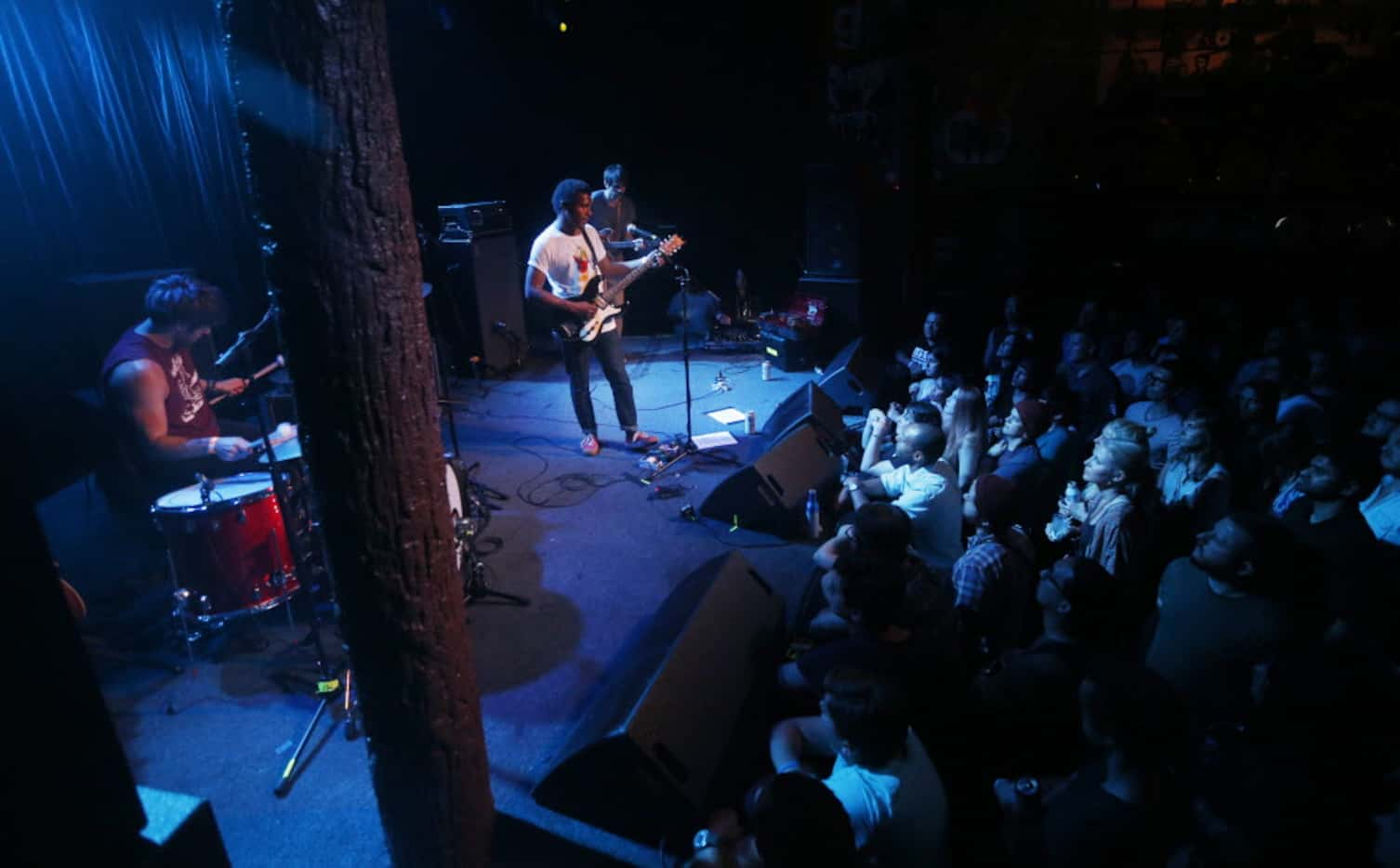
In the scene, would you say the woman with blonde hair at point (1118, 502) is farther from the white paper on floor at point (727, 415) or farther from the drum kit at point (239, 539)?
the white paper on floor at point (727, 415)

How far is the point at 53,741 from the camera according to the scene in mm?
678

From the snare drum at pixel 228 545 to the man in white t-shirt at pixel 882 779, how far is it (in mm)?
2760

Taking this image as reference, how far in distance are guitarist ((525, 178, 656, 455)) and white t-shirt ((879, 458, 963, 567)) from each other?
2.92 metres

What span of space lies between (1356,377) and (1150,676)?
4.16 m

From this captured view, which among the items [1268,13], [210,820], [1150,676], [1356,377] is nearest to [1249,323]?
[1356,377]

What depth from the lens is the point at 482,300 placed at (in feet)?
27.9

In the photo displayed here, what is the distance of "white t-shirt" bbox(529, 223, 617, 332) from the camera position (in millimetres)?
5652

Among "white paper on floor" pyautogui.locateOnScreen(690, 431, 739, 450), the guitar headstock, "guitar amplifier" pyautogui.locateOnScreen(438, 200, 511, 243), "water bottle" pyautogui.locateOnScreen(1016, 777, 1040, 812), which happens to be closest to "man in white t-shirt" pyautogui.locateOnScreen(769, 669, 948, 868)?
"water bottle" pyautogui.locateOnScreen(1016, 777, 1040, 812)

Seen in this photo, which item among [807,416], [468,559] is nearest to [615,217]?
[807,416]

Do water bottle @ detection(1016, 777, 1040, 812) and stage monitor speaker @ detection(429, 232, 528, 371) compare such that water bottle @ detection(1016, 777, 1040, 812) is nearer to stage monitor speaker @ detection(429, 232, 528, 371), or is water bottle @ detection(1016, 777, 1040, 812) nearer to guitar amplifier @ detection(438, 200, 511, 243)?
stage monitor speaker @ detection(429, 232, 528, 371)

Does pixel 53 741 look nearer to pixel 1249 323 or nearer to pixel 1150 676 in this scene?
pixel 1150 676

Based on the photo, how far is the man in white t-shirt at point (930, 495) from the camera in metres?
3.53

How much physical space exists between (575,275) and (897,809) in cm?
→ 455

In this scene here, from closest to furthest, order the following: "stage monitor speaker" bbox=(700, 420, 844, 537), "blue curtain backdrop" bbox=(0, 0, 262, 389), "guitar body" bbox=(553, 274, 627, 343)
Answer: "stage monitor speaker" bbox=(700, 420, 844, 537), "blue curtain backdrop" bbox=(0, 0, 262, 389), "guitar body" bbox=(553, 274, 627, 343)
